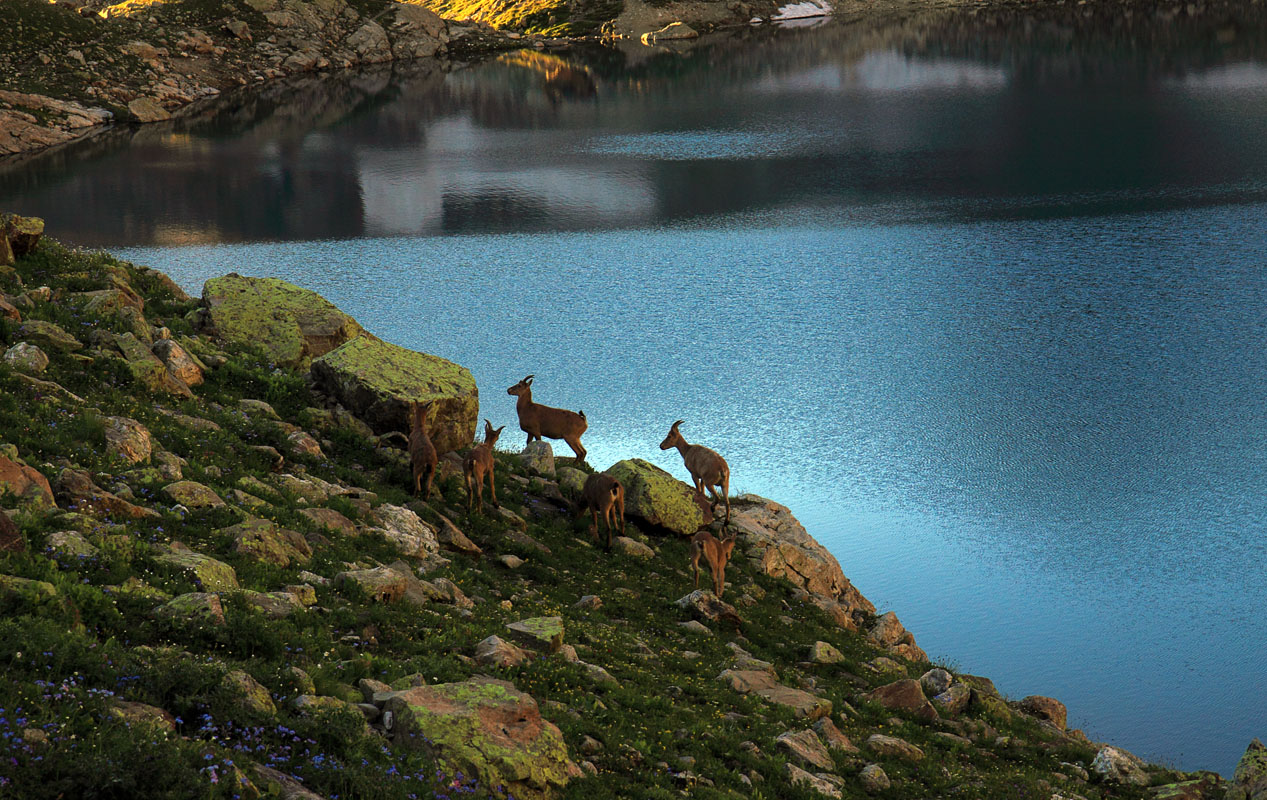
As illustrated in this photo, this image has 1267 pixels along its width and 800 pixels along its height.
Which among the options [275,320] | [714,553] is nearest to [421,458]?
[714,553]

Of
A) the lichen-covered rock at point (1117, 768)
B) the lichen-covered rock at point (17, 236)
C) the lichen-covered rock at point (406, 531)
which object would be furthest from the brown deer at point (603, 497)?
the lichen-covered rock at point (17, 236)

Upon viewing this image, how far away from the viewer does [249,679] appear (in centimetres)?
1011

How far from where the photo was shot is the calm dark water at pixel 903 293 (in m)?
26.2

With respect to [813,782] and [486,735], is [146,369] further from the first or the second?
[813,782]

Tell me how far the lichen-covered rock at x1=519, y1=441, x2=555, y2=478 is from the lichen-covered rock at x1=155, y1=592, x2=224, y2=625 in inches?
500

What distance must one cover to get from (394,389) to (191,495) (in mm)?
7366

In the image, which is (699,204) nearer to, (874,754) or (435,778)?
(874,754)

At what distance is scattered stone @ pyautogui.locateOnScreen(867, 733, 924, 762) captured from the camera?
14156 mm

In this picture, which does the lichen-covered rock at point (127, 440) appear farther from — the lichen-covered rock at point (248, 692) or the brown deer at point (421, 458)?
the lichen-covered rock at point (248, 692)

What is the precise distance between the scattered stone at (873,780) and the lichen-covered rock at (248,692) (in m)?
7.16

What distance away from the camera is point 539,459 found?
24.1m

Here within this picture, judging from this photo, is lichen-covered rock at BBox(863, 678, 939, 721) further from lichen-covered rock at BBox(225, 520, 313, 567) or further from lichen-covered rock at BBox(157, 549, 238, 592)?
lichen-covered rock at BBox(157, 549, 238, 592)

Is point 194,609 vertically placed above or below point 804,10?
below

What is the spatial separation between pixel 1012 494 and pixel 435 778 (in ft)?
80.6
